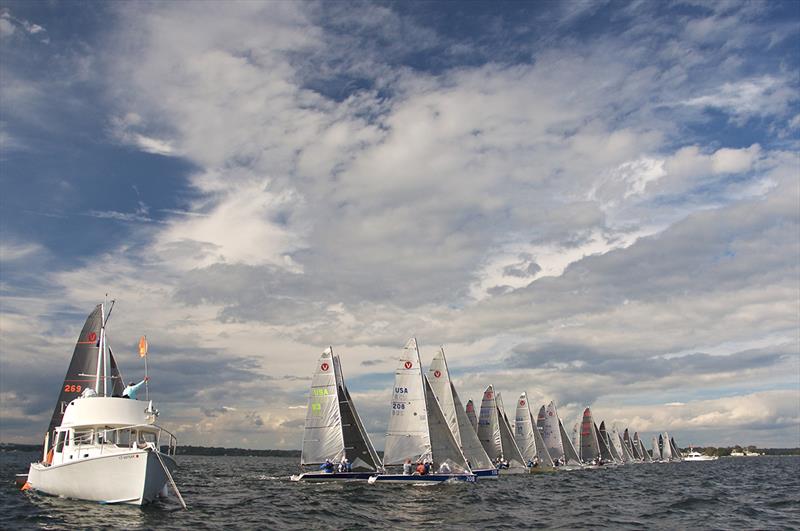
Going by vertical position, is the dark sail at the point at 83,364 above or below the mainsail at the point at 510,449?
above

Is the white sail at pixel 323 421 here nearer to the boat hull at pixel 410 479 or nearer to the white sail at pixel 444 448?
the boat hull at pixel 410 479

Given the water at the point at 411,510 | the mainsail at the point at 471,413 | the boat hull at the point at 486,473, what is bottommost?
the water at the point at 411,510

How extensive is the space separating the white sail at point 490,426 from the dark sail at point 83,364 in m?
54.0

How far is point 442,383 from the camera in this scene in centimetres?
7025

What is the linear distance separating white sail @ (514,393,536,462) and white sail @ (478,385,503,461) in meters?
11.3

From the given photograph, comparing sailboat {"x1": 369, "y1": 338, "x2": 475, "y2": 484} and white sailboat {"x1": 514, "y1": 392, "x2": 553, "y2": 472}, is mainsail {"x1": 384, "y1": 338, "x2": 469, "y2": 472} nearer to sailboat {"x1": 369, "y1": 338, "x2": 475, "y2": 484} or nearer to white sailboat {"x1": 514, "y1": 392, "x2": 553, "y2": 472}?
sailboat {"x1": 369, "y1": 338, "x2": 475, "y2": 484}

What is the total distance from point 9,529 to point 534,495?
38.7m

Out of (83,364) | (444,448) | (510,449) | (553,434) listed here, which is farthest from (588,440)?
(83,364)

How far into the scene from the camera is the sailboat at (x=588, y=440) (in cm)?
13062

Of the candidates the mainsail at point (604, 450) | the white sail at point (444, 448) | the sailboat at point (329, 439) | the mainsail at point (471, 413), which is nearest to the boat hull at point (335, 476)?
the sailboat at point (329, 439)

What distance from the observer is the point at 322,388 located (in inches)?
2430

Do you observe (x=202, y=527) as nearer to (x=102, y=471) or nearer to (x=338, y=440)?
(x=102, y=471)

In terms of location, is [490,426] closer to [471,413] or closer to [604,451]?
[471,413]

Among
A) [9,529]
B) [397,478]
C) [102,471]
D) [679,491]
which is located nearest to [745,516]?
[679,491]
